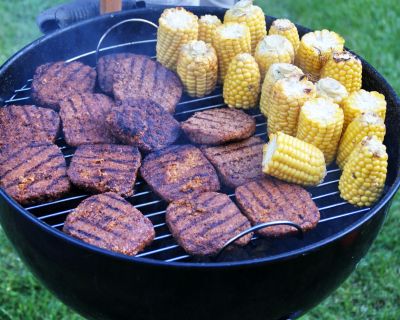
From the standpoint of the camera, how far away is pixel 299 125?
7.88 ft

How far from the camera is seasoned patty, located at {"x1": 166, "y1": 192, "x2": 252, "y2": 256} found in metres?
2.14

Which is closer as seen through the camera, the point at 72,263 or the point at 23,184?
the point at 72,263

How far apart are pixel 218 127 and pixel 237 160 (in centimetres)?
18

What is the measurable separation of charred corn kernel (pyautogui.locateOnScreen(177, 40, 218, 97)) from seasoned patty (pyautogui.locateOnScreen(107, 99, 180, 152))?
246mm

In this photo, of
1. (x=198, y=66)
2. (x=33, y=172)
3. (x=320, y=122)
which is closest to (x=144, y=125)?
(x=198, y=66)

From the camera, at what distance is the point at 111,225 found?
85.6 inches

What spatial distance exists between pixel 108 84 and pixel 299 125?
0.96 m

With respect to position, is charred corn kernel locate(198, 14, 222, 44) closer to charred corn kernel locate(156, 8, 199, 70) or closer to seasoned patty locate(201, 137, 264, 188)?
charred corn kernel locate(156, 8, 199, 70)

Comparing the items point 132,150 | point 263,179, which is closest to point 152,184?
point 132,150

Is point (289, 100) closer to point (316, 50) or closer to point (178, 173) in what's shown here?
point (316, 50)

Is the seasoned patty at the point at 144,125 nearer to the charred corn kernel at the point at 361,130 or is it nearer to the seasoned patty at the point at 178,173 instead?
the seasoned patty at the point at 178,173

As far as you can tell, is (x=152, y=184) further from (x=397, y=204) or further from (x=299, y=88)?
(x=397, y=204)

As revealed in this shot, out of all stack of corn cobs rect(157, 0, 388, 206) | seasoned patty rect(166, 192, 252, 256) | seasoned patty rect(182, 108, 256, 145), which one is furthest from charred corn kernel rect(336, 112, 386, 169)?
seasoned patty rect(166, 192, 252, 256)

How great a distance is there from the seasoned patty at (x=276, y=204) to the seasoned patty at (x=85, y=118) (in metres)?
0.67
